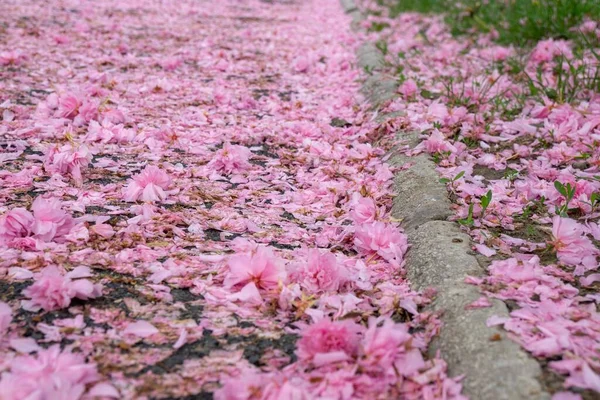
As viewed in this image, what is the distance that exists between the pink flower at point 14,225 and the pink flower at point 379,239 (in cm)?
116

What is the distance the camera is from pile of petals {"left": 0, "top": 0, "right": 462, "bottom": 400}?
136 centimetres

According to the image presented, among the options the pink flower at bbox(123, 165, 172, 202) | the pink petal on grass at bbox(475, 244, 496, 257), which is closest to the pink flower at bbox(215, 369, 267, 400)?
the pink petal on grass at bbox(475, 244, 496, 257)

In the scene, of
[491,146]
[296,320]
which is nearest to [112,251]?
[296,320]

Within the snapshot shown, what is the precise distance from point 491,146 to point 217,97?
1984mm

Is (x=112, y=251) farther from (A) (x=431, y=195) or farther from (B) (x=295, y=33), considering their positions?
(B) (x=295, y=33)

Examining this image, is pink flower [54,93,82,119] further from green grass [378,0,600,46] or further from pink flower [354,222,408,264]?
green grass [378,0,600,46]

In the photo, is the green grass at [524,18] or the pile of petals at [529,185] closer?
the pile of petals at [529,185]

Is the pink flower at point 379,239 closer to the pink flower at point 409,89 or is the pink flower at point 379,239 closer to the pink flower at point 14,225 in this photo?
the pink flower at point 14,225

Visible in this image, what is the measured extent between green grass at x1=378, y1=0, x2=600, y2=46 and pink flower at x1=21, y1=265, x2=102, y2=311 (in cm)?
440

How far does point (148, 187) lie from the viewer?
2334 millimetres

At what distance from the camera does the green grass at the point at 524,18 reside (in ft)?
15.9

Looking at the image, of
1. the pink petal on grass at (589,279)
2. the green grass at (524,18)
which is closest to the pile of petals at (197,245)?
the pink petal on grass at (589,279)

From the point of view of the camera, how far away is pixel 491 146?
2943 millimetres

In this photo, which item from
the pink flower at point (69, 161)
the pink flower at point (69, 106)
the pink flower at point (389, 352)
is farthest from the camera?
the pink flower at point (69, 106)
